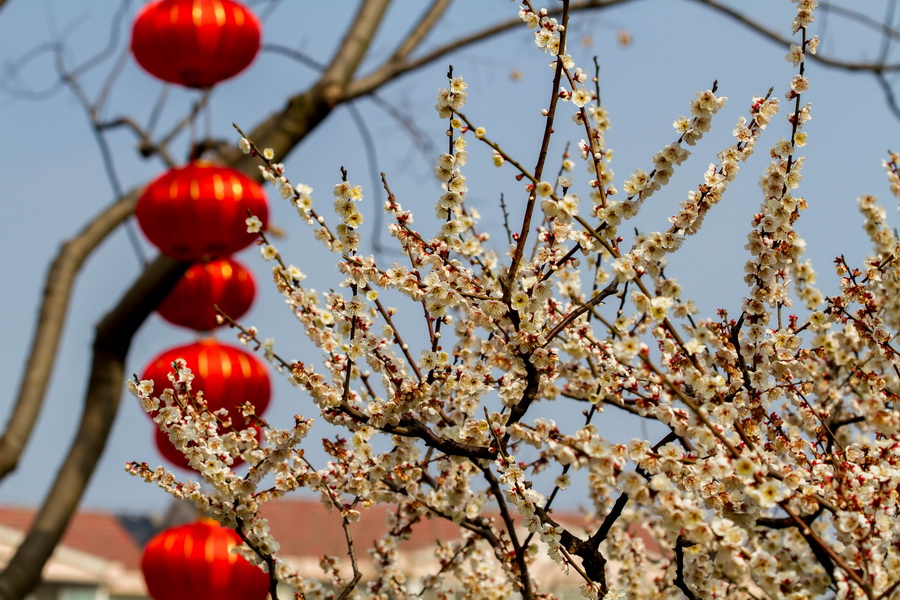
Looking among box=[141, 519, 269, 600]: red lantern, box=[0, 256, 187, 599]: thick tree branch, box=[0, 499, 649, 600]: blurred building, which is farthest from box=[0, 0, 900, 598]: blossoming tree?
box=[0, 499, 649, 600]: blurred building

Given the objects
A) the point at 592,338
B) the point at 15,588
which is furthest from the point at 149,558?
the point at 592,338

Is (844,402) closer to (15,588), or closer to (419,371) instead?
(419,371)

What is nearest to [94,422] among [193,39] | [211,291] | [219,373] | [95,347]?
[95,347]

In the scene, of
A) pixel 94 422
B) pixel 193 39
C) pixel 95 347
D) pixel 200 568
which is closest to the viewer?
pixel 200 568

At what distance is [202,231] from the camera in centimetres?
419

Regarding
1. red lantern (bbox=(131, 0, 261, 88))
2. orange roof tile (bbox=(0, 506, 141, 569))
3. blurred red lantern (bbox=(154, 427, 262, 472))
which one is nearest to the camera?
blurred red lantern (bbox=(154, 427, 262, 472))

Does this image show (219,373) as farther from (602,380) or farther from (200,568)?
(602,380)

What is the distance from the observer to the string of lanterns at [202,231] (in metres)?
4.05

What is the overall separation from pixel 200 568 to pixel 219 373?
0.76m

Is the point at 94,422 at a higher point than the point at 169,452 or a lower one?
higher

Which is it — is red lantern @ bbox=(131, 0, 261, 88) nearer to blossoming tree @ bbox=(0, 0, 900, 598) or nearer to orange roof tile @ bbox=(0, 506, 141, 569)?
blossoming tree @ bbox=(0, 0, 900, 598)

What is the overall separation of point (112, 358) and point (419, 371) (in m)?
3.28

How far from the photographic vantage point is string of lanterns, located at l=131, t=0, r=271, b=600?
13.3ft

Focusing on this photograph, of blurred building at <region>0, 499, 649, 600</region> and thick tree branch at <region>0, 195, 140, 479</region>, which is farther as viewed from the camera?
blurred building at <region>0, 499, 649, 600</region>
